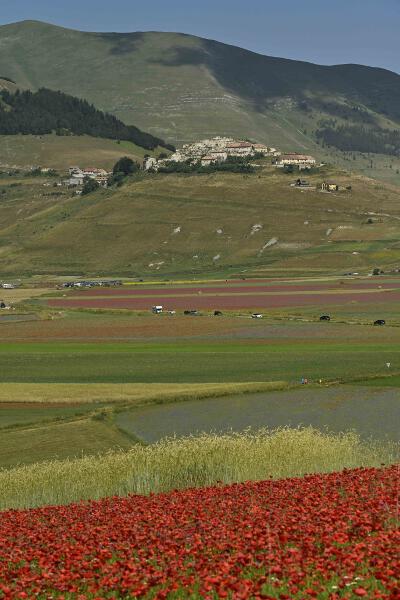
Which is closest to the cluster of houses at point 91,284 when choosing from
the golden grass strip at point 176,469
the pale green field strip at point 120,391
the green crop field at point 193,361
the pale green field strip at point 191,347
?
the pale green field strip at point 191,347

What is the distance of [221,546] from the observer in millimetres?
16812

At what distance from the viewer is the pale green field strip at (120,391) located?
201ft

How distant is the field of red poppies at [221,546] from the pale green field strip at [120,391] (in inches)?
Result: 1480

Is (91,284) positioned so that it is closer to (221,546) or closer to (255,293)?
(255,293)

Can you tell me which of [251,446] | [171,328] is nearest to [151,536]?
[251,446]

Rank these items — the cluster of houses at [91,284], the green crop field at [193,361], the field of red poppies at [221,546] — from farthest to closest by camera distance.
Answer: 1. the cluster of houses at [91,284]
2. the green crop field at [193,361]
3. the field of red poppies at [221,546]

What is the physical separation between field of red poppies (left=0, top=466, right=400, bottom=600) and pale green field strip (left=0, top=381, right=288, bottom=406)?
37.6 metres

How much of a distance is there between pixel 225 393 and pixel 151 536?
4458 centimetres

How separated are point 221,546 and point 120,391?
1871 inches

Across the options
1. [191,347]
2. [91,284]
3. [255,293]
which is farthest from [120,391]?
[91,284]

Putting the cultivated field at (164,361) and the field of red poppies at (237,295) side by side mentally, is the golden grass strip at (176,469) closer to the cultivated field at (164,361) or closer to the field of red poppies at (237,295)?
the cultivated field at (164,361)

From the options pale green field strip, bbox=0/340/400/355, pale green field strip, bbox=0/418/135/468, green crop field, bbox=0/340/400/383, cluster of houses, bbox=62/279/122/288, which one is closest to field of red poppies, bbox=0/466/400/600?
pale green field strip, bbox=0/418/135/468

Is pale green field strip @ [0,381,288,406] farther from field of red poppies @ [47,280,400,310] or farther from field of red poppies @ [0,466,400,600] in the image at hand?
field of red poppies @ [47,280,400,310]

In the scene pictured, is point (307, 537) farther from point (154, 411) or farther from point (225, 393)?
point (225, 393)
